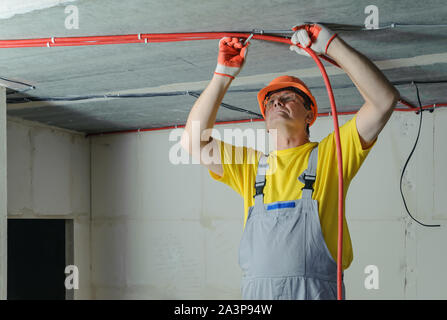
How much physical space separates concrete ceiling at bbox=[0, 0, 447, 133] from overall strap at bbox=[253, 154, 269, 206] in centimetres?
51

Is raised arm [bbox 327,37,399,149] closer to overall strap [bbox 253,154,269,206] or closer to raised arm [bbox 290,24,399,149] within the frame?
raised arm [bbox 290,24,399,149]

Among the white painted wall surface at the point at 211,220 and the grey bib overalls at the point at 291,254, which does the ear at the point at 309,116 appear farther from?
the white painted wall surface at the point at 211,220

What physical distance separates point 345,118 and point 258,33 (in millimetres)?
1730

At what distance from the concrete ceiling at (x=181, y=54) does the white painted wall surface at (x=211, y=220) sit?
0.43 m

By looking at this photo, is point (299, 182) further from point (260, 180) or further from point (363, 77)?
point (363, 77)

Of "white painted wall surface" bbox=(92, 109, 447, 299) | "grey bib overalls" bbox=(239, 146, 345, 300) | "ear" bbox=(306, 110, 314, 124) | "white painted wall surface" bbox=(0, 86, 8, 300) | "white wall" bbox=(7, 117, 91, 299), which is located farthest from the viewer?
"white wall" bbox=(7, 117, 91, 299)

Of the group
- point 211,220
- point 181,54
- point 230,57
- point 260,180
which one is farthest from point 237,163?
point 211,220

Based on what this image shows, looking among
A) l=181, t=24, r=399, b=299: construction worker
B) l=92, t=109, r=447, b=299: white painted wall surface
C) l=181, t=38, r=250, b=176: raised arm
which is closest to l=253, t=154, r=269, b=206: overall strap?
l=181, t=24, r=399, b=299: construction worker

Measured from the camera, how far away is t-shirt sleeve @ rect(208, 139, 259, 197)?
209cm

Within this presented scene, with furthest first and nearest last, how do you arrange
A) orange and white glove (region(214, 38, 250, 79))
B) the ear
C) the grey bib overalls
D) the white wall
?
the white wall < the ear < orange and white glove (region(214, 38, 250, 79)) < the grey bib overalls

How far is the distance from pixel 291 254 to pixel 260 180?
334mm

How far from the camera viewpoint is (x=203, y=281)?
153 inches

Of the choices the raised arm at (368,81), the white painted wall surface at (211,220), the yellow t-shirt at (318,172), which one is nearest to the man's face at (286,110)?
A: the yellow t-shirt at (318,172)

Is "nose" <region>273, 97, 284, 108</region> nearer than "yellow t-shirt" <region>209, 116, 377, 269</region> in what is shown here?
No
